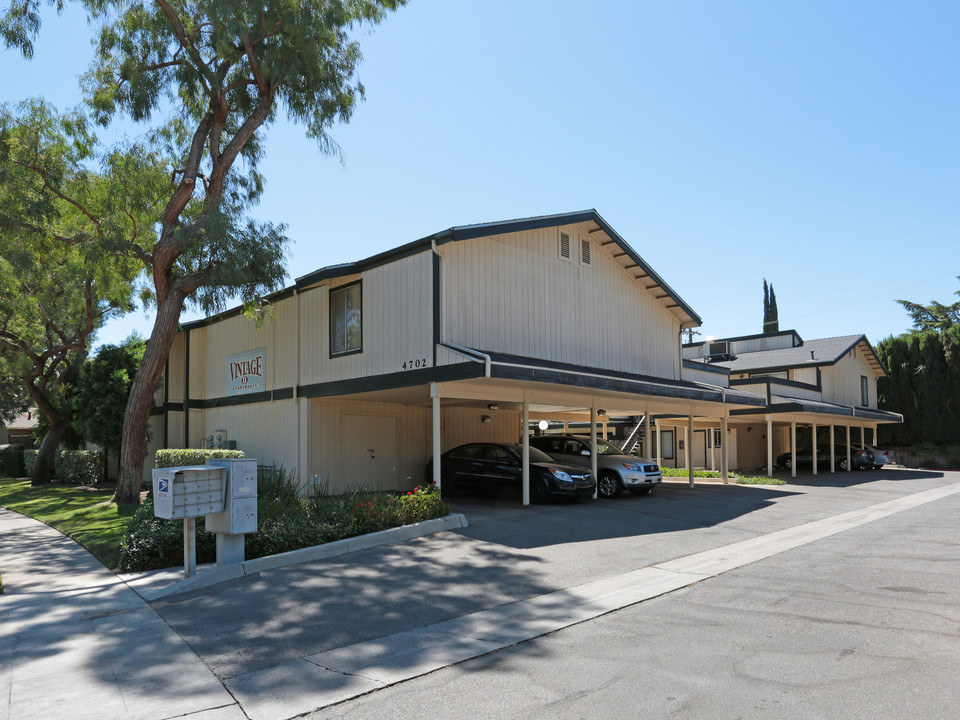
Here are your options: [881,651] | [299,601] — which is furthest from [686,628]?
[299,601]

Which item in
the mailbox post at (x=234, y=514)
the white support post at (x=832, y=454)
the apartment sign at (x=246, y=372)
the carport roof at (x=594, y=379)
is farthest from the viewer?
the white support post at (x=832, y=454)

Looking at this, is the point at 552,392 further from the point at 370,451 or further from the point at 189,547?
the point at 189,547

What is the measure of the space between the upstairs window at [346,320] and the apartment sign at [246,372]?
3.24 metres

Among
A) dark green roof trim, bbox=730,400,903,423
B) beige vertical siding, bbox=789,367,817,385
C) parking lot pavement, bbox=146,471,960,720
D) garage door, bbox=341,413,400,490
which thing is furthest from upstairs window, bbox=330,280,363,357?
beige vertical siding, bbox=789,367,817,385

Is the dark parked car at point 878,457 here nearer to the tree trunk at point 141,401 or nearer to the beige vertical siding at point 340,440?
the beige vertical siding at point 340,440

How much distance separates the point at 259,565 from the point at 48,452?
65.8ft

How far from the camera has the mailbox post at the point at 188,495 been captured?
27.4ft

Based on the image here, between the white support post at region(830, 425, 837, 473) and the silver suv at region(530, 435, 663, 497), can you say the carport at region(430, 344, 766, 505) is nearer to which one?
the silver suv at region(530, 435, 663, 497)

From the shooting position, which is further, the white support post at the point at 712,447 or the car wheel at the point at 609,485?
the white support post at the point at 712,447

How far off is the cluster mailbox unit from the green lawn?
80.7 inches

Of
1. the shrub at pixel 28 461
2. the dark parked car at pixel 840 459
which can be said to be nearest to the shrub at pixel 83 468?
the shrub at pixel 28 461

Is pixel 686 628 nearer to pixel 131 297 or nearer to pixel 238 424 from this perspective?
pixel 238 424

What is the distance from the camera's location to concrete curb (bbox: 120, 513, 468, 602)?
8328 mm

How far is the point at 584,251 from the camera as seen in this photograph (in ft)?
58.0
